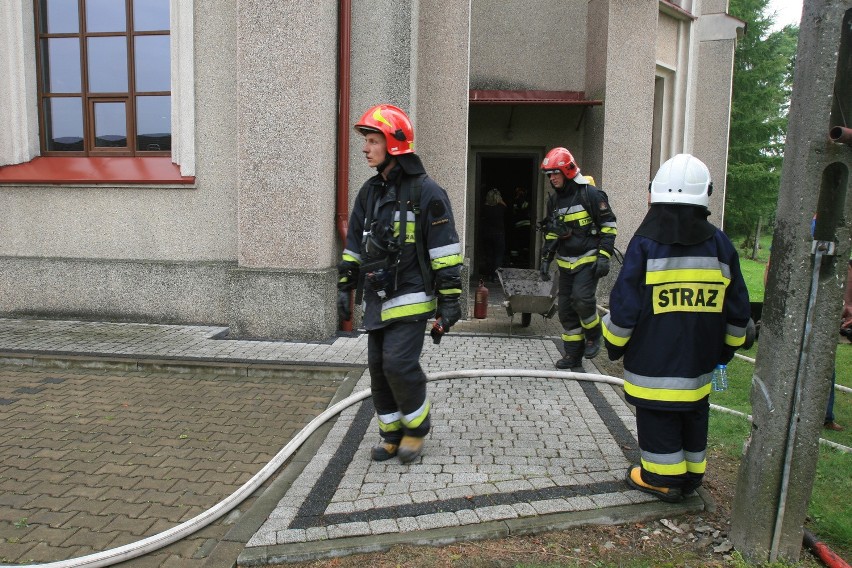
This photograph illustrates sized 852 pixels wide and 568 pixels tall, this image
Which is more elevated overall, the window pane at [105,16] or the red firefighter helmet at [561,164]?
the window pane at [105,16]

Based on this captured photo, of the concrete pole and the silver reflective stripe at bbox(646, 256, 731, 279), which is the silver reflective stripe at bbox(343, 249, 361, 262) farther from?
the concrete pole

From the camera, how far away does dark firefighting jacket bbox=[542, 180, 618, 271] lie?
6402mm

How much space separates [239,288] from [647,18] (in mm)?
8149

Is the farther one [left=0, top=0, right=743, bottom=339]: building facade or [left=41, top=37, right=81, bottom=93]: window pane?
[left=41, top=37, right=81, bottom=93]: window pane

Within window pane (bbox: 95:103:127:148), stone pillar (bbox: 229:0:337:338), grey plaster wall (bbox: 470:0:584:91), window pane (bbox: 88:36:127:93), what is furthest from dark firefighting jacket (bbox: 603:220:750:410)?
grey plaster wall (bbox: 470:0:584:91)

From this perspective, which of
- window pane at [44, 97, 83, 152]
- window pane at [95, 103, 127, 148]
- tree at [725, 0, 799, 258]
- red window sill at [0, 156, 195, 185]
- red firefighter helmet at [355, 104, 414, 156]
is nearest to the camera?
red firefighter helmet at [355, 104, 414, 156]

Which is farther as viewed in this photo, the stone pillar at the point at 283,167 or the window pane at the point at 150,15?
the window pane at the point at 150,15

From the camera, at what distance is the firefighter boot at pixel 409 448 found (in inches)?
161

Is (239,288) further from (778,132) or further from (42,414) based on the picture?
(778,132)

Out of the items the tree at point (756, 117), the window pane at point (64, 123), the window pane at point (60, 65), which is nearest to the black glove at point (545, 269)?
the window pane at point (64, 123)

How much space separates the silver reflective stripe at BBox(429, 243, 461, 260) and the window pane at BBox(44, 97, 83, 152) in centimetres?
660

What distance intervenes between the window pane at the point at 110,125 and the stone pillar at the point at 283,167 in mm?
1922

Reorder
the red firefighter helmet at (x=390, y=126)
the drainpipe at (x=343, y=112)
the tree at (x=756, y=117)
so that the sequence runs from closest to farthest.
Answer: the red firefighter helmet at (x=390, y=126) → the drainpipe at (x=343, y=112) → the tree at (x=756, y=117)

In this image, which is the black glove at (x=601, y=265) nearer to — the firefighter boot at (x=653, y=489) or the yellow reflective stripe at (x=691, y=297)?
the firefighter boot at (x=653, y=489)
